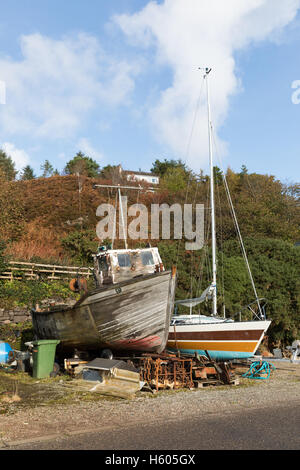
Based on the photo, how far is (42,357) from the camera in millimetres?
12625

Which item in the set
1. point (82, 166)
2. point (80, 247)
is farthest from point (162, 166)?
point (80, 247)

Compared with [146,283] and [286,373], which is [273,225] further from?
[146,283]

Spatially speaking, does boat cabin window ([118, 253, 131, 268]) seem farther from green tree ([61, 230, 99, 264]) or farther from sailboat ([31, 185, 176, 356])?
green tree ([61, 230, 99, 264])

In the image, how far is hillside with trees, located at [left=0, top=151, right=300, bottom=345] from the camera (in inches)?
860

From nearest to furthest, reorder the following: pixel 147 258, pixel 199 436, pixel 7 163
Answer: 1. pixel 199 436
2. pixel 147 258
3. pixel 7 163

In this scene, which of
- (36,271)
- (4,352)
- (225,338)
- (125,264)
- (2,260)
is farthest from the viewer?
(36,271)

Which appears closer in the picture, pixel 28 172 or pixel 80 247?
pixel 80 247

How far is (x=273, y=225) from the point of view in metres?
33.2

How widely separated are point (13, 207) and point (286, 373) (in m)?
28.6

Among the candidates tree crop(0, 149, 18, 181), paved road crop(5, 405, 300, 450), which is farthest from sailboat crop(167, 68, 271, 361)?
tree crop(0, 149, 18, 181)

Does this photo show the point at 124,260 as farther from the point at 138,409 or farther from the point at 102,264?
the point at 138,409

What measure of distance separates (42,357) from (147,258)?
5.16 meters

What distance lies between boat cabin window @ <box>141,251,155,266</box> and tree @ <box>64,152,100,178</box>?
5031 centimetres
